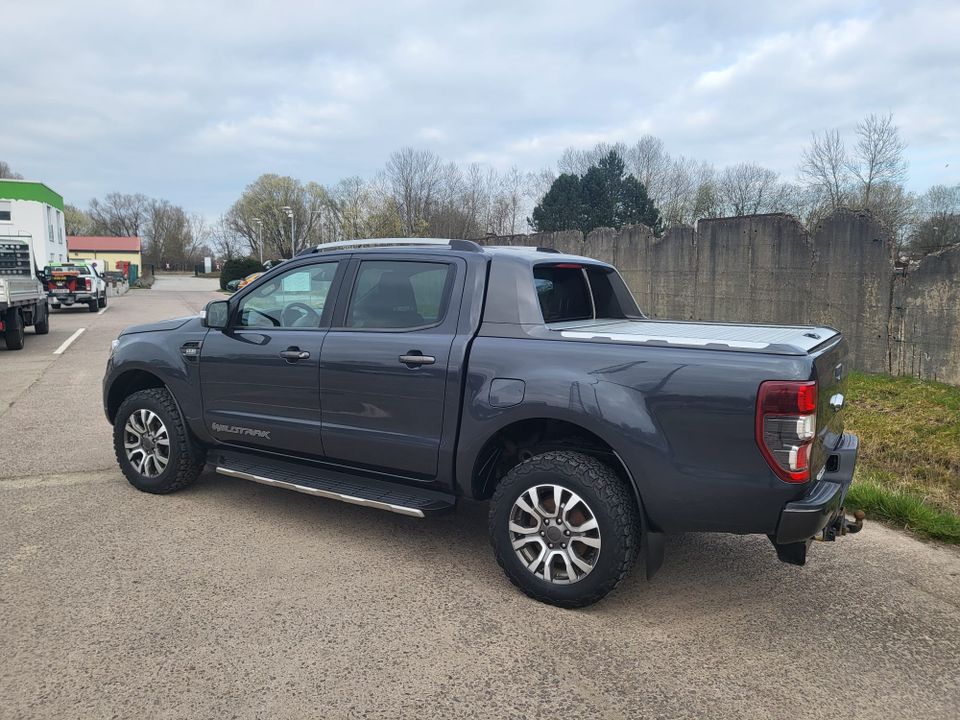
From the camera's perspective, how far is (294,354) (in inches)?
174

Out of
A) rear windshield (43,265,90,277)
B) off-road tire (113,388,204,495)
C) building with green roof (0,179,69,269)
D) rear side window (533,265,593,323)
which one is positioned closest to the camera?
rear side window (533,265,593,323)

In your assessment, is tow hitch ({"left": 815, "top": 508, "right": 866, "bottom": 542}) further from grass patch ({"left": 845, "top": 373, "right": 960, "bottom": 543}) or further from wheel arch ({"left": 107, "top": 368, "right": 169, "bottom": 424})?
wheel arch ({"left": 107, "top": 368, "right": 169, "bottom": 424})

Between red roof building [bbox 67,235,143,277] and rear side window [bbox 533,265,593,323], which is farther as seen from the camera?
red roof building [bbox 67,235,143,277]

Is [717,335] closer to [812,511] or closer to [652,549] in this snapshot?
[812,511]

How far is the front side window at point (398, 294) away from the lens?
409 centimetres

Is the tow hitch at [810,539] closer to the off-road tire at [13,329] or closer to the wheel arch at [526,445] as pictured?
the wheel arch at [526,445]

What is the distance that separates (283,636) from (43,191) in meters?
45.6

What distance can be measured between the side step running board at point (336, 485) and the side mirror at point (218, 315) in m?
0.90

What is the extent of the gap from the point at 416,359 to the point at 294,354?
0.96 m

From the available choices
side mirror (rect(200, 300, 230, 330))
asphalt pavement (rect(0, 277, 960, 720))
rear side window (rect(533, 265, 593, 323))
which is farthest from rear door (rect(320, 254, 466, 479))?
side mirror (rect(200, 300, 230, 330))

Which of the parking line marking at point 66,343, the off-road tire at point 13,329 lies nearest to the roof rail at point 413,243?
the parking line marking at point 66,343

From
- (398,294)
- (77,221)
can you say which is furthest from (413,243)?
(77,221)

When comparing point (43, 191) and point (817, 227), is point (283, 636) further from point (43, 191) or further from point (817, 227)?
point (43, 191)

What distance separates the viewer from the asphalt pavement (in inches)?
109
